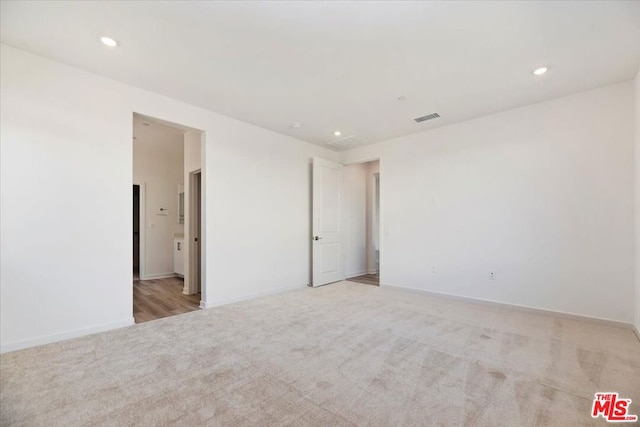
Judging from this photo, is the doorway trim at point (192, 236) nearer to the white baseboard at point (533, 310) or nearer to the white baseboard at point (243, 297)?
the white baseboard at point (243, 297)

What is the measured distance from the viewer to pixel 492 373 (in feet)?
7.06

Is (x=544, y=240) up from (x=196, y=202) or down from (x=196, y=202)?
down

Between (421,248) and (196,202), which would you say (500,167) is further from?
(196,202)

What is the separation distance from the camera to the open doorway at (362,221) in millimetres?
6266

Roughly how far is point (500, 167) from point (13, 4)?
5.22m

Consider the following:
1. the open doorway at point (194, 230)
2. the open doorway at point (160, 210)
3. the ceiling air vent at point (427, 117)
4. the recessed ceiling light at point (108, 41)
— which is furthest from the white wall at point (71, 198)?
the ceiling air vent at point (427, 117)

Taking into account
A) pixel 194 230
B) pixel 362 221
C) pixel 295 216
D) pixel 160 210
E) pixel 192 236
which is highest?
pixel 160 210

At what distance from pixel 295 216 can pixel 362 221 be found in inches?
80.8

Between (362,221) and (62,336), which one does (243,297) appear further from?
(362,221)

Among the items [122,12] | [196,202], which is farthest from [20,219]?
[196,202]

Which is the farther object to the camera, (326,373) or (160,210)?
(160,210)

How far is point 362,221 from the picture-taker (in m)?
6.66

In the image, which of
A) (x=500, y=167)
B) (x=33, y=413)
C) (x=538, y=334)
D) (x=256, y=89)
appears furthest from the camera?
(x=500, y=167)

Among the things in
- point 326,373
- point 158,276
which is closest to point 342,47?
point 326,373
